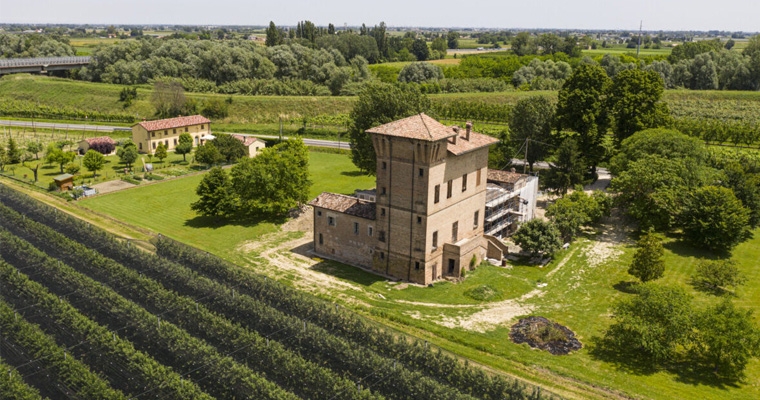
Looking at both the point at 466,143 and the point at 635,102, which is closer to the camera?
the point at 466,143

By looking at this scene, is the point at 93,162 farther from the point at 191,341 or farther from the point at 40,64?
the point at 40,64

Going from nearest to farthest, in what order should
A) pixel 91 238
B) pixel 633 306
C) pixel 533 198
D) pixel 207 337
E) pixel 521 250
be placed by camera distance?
1. pixel 207 337
2. pixel 633 306
3. pixel 91 238
4. pixel 521 250
5. pixel 533 198

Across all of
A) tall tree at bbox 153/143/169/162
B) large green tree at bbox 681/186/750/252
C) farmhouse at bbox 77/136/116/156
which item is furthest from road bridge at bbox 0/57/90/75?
large green tree at bbox 681/186/750/252

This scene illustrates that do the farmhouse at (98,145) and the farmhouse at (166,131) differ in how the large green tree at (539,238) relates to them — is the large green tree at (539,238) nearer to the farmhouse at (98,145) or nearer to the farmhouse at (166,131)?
the farmhouse at (166,131)

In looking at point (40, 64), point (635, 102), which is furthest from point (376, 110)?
point (40, 64)

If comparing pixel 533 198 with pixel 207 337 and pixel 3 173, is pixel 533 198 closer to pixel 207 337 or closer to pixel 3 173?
pixel 207 337

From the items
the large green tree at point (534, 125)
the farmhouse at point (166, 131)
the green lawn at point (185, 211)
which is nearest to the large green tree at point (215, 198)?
the green lawn at point (185, 211)

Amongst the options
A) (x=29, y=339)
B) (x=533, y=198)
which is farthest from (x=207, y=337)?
(x=533, y=198)
